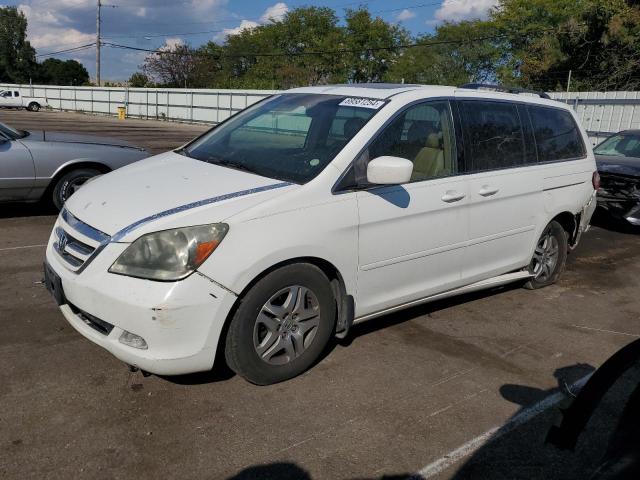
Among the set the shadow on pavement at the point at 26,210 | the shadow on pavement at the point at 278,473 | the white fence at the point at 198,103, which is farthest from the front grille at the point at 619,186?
the white fence at the point at 198,103

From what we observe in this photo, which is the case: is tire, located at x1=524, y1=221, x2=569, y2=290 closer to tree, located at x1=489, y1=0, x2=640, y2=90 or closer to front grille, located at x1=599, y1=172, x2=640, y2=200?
front grille, located at x1=599, y1=172, x2=640, y2=200

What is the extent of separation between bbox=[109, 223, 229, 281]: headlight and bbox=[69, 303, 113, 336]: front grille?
0.31m

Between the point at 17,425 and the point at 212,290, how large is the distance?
3.85ft

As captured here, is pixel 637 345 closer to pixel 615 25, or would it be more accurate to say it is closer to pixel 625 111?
pixel 625 111

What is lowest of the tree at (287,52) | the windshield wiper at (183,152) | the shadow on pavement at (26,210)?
the shadow on pavement at (26,210)

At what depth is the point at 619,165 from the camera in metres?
8.43

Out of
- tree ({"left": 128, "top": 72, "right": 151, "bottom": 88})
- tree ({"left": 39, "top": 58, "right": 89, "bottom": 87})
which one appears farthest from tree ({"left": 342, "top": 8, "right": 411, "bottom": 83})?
tree ({"left": 39, "top": 58, "right": 89, "bottom": 87})

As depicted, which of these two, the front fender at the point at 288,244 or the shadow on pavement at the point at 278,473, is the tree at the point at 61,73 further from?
the shadow on pavement at the point at 278,473

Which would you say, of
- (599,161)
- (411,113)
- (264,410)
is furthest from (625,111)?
(264,410)

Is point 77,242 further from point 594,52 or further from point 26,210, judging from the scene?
point 594,52

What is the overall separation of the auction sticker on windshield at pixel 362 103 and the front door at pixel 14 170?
4.75m

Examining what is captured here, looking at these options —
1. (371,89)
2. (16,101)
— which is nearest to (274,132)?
(371,89)

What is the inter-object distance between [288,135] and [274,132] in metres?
0.13

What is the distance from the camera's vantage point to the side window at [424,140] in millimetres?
3893
